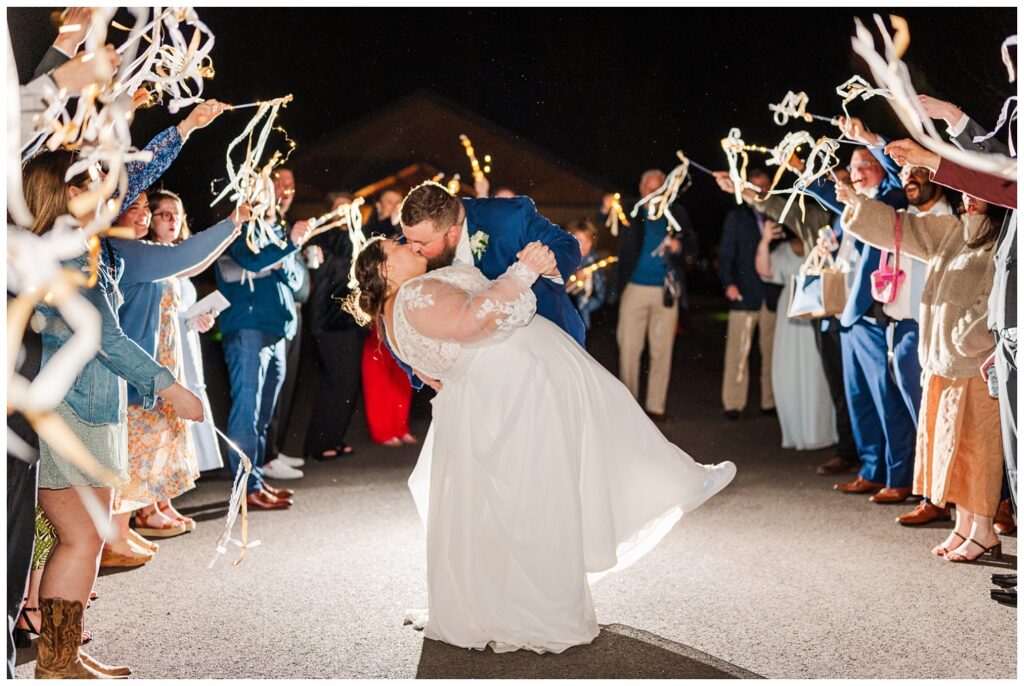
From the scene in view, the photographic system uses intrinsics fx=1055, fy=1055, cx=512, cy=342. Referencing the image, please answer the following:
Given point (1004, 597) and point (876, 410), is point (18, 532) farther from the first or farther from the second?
point (876, 410)

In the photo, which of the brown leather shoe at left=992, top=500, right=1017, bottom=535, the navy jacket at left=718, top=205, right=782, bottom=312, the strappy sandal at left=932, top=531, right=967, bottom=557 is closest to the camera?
the strappy sandal at left=932, top=531, right=967, bottom=557

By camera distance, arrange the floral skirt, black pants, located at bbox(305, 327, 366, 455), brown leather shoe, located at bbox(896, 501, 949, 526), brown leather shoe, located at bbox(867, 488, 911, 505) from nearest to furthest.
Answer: the floral skirt
brown leather shoe, located at bbox(896, 501, 949, 526)
brown leather shoe, located at bbox(867, 488, 911, 505)
black pants, located at bbox(305, 327, 366, 455)

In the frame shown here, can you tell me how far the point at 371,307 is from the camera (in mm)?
3768

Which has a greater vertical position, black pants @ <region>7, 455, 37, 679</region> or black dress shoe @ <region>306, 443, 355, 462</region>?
black pants @ <region>7, 455, 37, 679</region>

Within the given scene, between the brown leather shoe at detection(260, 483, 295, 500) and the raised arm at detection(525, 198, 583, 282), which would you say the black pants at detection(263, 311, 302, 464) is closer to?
the brown leather shoe at detection(260, 483, 295, 500)

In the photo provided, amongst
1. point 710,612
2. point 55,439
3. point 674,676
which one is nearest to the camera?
point 55,439

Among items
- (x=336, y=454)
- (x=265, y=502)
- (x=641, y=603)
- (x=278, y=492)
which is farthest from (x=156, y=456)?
(x=336, y=454)

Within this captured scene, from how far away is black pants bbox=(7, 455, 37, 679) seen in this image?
307cm

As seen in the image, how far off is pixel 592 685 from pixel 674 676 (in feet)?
1.03

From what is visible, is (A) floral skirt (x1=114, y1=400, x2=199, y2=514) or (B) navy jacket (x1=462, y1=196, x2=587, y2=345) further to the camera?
(A) floral skirt (x1=114, y1=400, x2=199, y2=514)

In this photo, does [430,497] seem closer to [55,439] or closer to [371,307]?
[371,307]

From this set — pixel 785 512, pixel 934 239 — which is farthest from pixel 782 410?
pixel 934 239

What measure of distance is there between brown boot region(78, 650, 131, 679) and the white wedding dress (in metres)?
1.05

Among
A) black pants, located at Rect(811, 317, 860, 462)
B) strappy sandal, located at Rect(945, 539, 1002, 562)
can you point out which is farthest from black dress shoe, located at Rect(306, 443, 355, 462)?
strappy sandal, located at Rect(945, 539, 1002, 562)
